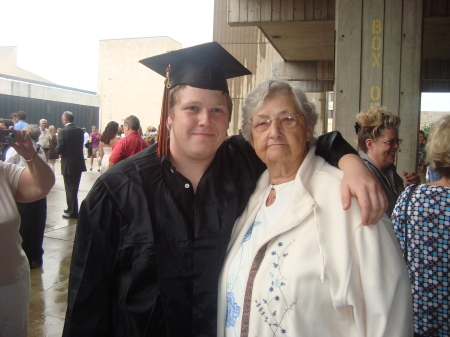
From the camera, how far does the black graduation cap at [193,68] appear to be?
175 centimetres

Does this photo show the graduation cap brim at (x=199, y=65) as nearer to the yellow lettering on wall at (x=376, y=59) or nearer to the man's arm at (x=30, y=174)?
the man's arm at (x=30, y=174)

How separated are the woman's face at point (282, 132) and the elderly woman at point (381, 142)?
1.63 metres

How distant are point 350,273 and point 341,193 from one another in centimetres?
27

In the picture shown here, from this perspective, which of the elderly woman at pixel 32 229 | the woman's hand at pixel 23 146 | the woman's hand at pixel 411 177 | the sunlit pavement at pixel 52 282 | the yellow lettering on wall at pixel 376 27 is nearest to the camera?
the woman's hand at pixel 23 146

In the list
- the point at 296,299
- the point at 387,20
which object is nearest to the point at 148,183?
the point at 296,299

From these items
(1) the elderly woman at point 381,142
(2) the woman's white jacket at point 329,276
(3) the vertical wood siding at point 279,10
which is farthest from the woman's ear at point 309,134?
(3) the vertical wood siding at point 279,10

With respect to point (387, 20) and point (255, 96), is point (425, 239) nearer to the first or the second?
point (255, 96)

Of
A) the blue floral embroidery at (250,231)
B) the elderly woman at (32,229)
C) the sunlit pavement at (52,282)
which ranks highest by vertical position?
the blue floral embroidery at (250,231)

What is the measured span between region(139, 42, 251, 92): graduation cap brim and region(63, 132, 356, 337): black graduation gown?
0.42m

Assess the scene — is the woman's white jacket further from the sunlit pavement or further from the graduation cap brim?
the sunlit pavement

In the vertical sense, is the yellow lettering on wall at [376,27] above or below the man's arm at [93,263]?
above

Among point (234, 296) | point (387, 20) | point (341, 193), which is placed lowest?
point (234, 296)

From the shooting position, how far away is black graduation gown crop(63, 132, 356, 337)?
1562 mm

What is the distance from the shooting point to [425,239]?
6.23 feet
